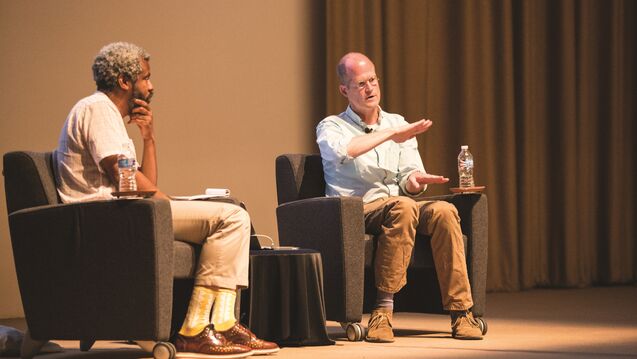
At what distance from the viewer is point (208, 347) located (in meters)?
3.45

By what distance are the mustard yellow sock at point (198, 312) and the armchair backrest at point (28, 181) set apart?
0.60m

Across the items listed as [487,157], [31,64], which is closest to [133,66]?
[31,64]

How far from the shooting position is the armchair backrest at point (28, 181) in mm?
3576

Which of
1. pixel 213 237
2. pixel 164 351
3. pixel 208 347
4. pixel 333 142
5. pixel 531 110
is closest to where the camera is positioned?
pixel 164 351

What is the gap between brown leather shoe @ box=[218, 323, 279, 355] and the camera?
357 centimetres

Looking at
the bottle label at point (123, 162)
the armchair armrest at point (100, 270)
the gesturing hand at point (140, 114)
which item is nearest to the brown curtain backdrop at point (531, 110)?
the gesturing hand at point (140, 114)

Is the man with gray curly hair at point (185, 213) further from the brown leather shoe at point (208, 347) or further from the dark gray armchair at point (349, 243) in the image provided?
the dark gray armchair at point (349, 243)

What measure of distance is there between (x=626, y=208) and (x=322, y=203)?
13.0ft

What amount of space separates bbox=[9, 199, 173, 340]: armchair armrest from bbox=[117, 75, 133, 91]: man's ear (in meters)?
0.51

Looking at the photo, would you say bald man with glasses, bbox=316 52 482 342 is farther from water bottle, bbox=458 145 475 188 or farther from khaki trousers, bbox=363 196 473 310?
water bottle, bbox=458 145 475 188

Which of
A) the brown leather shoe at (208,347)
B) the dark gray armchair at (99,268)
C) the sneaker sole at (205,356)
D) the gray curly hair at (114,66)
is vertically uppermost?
the gray curly hair at (114,66)

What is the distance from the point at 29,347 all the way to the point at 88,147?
0.73 m

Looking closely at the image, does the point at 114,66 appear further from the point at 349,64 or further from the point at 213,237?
the point at 349,64

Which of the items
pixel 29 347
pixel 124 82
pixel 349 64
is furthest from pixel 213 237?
pixel 349 64
